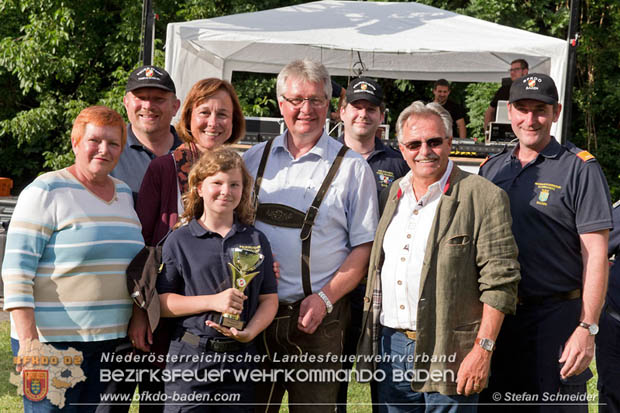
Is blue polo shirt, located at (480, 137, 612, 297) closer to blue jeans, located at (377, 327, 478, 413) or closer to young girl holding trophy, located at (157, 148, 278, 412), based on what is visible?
blue jeans, located at (377, 327, 478, 413)

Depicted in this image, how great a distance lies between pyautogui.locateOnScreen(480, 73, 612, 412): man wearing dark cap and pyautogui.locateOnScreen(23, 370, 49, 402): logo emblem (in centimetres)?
217

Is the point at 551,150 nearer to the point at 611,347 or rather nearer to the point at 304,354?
the point at 611,347

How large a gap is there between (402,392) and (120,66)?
43.3 ft

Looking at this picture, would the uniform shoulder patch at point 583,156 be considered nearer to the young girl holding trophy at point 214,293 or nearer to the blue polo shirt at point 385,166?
the blue polo shirt at point 385,166

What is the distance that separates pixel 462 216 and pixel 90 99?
13.7m

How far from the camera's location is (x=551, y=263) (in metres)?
3.38

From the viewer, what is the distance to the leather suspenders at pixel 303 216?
3.32 meters

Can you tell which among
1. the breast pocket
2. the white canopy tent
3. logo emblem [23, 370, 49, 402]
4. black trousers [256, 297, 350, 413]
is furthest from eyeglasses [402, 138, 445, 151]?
the white canopy tent

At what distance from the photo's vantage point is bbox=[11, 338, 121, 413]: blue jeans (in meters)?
3.14

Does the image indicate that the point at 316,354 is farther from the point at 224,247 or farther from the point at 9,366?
the point at 9,366

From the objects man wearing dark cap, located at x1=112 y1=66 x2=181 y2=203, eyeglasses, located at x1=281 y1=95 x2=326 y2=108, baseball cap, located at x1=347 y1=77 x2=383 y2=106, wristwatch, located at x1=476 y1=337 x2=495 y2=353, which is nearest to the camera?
wristwatch, located at x1=476 y1=337 x2=495 y2=353

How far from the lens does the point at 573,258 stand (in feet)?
11.1

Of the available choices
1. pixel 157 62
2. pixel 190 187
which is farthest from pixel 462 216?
pixel 157 62

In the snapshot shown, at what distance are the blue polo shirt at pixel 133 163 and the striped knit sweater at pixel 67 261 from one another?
58 centimetres
